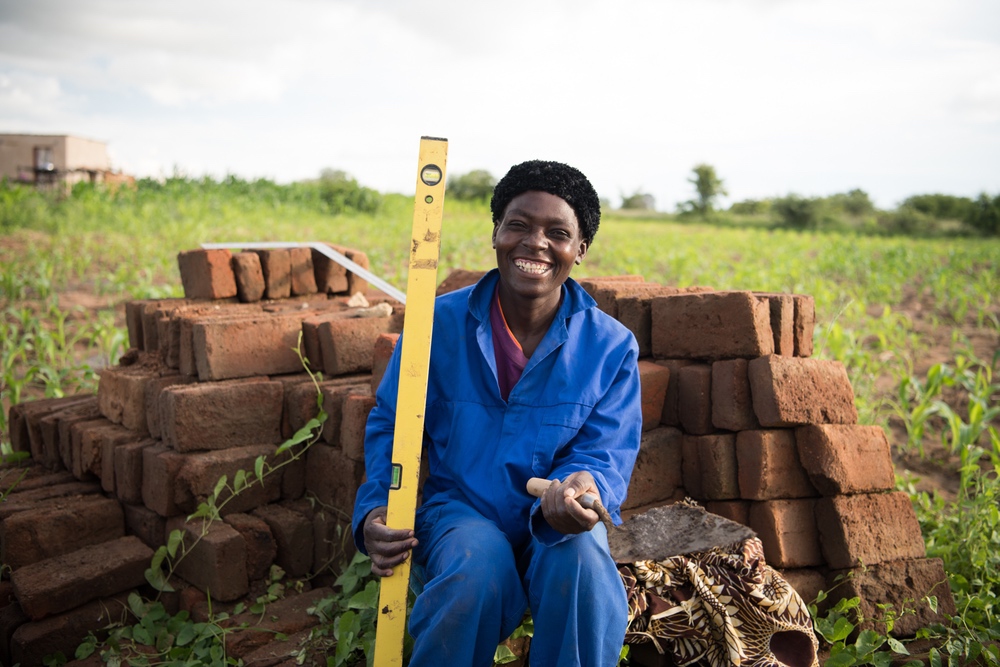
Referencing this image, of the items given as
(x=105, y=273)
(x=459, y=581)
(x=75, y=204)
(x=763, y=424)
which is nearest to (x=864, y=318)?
(x=763, y=424)

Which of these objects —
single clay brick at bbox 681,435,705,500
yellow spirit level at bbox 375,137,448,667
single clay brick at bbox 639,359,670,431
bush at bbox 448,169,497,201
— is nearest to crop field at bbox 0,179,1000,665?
single clay brick at bbox 681,435,705,500

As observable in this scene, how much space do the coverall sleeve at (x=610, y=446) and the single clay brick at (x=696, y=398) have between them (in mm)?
1025

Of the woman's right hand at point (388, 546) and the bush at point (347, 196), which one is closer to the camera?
the woman's right hand at point (388, 546)

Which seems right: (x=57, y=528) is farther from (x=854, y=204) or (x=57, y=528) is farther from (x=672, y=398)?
(x=854, y=204)

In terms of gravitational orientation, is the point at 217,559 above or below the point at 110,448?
below

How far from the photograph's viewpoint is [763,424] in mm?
3275

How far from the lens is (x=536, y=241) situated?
93.5 inches

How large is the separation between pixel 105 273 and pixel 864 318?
28.5 feet

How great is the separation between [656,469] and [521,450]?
129 centimetres

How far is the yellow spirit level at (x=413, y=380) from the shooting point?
2125 mm

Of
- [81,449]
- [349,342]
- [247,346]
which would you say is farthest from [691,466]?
[81,449]

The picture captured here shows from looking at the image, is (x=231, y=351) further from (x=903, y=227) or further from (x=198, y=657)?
(x=903, y=227)

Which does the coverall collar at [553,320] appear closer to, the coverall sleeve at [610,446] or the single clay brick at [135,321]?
the coverall sleeve at [610,446]

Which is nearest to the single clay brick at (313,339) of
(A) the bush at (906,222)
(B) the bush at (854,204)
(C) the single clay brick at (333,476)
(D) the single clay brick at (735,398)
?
(C) the single clay brick at (333,476)
